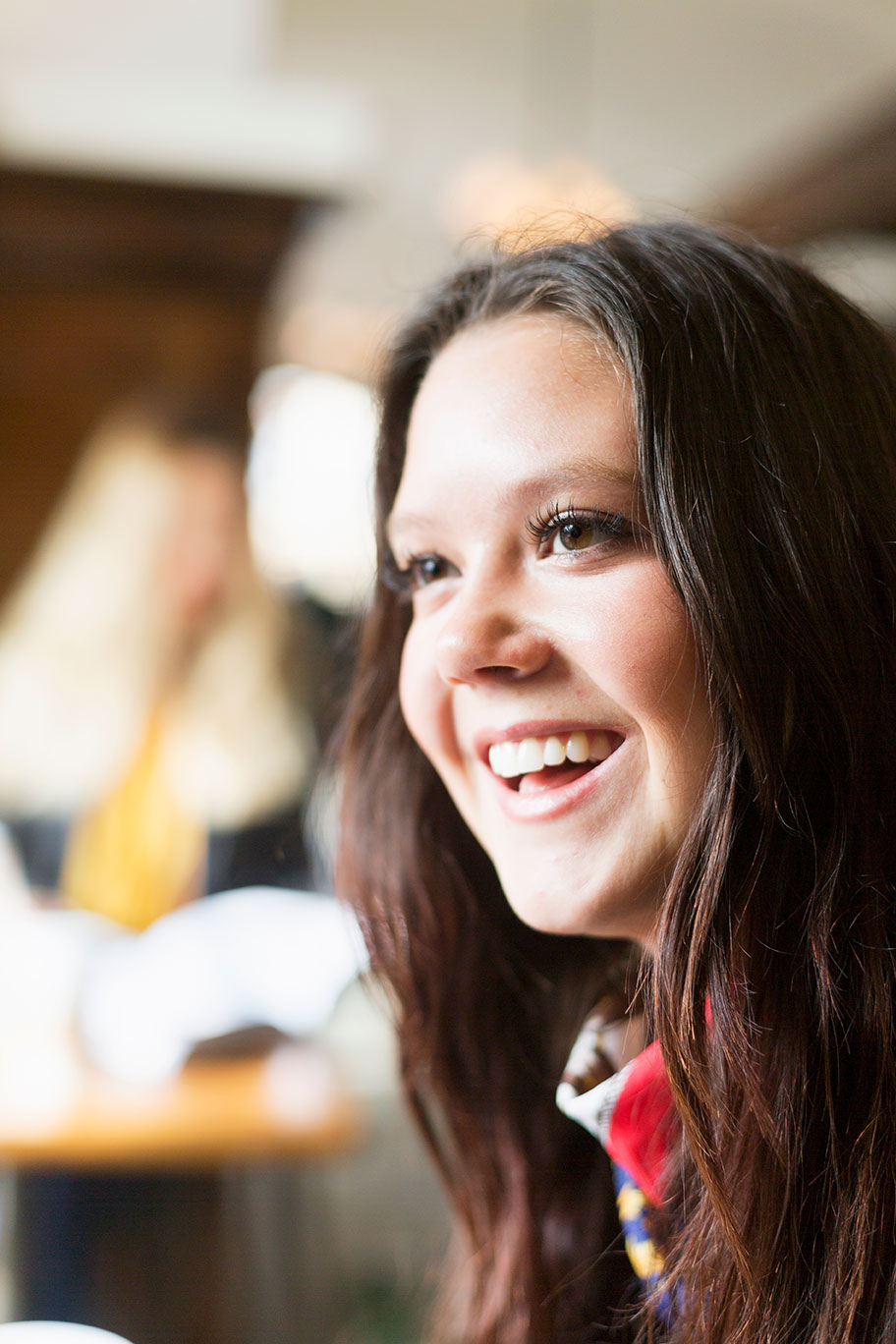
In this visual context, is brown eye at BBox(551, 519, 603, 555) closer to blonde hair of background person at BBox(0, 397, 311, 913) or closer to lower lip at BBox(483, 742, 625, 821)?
lower lip at BBox(483, 742, 625, 821)

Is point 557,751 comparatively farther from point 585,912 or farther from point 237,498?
point 237,498

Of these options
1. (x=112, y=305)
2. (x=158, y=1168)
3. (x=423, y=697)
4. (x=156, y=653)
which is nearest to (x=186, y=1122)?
(x=158, y=1168)

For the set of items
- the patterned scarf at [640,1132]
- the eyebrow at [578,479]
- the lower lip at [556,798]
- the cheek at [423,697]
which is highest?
the eyebrow at [578,479]

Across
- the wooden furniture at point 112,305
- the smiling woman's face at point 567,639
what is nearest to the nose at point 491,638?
the smiling woman's face at point 567,639

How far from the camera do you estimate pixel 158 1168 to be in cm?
157

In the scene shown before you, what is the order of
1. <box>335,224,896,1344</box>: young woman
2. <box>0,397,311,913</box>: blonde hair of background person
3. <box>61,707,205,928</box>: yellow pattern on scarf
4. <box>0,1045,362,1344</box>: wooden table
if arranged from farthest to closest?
<box>0,397,311,913</box>: blonde hair of background person, <box>61,707,205,928</box>: yellow pattern on scarf, <box>0,1045,362,1344</box>: wooden table, <box>335,224,896,1344</box>: young woman

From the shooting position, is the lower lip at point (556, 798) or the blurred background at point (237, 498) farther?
the blurred background at point (237, 498)

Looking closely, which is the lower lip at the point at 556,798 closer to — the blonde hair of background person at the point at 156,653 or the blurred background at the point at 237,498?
the blurred background at the point at 237,498

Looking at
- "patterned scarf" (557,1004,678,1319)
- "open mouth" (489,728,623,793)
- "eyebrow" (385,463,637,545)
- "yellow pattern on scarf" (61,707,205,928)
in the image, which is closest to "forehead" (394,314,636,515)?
"eyebrow" (385,463,637,545)

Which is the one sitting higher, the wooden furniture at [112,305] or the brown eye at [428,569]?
the wooden furniture at [112,305]

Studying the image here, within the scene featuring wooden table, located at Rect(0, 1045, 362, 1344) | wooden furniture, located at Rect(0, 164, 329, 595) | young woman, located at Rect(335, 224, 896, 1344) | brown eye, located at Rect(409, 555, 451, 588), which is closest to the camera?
young woman, located at Rect(335, 224, 896, 1344)

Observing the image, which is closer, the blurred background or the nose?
the nose

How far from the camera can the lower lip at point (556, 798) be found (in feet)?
1.68

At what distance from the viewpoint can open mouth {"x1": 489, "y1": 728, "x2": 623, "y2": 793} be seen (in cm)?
52
